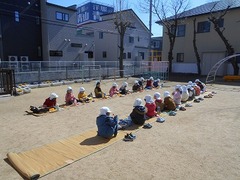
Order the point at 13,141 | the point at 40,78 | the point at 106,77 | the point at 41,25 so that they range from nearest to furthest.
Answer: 1. the point at 13,141
2. the point at 40,78
3. the point at 106,77
4. the point at 41,25

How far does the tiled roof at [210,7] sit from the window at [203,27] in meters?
1.07

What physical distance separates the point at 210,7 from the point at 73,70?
1577cm

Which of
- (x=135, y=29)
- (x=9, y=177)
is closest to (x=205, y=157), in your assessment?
(x=9, y=177)

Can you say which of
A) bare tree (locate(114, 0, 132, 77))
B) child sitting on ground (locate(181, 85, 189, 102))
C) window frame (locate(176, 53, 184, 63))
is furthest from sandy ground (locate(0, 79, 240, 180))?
window frame (locate(176, 53, 184, 63))

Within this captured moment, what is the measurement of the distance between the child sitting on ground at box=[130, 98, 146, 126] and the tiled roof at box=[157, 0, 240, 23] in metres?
17.1

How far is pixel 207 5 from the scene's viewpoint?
22.6 metres

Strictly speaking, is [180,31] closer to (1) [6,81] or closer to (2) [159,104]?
(2) [159,104]

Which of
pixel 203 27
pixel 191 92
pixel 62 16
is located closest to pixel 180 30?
pixel 203 27

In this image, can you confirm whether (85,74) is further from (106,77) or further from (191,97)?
(191,97)

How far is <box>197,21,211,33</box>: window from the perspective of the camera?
2098cm

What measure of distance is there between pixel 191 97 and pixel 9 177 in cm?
833

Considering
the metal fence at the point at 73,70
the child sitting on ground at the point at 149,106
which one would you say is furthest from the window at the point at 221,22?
the child sitting on ground at the point at 149,106

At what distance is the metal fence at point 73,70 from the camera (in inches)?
564

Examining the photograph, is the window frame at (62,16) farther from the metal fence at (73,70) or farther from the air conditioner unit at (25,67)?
the air conditioner unit at (25,67)
